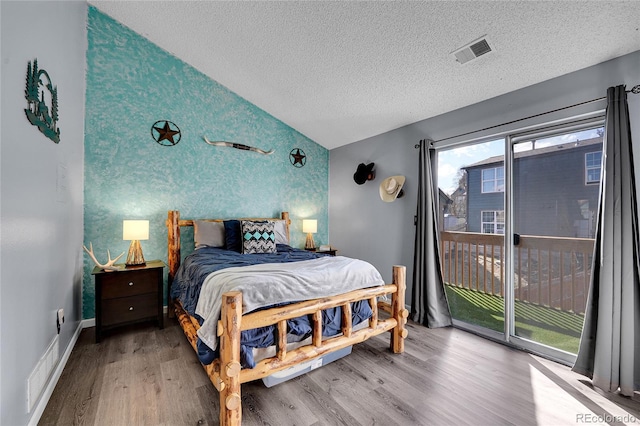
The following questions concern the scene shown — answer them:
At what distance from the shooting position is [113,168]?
284 centimetres

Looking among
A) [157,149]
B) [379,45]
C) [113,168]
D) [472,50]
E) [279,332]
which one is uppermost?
[379,45]

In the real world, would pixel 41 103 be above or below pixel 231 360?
above

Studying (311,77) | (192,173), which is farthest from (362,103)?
(192,173)

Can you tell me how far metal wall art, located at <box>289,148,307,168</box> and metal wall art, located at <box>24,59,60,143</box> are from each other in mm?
2746

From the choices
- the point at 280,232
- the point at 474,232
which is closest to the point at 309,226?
the point at 280,232

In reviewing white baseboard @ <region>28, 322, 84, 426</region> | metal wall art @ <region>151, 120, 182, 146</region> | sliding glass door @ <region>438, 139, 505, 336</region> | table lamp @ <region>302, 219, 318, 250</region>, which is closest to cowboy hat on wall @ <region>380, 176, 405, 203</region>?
sliding glass door @ <region>438, 139, 505, 336</region>

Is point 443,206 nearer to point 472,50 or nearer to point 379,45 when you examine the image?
point 472,50

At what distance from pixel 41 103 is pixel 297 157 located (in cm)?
302

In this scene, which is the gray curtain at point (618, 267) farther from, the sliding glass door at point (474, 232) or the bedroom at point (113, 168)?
the sliding glass door at point (474, 232)

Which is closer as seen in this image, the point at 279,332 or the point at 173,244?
the point at 279,332

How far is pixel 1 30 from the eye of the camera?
3.59 ft

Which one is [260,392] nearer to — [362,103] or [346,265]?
[346,265]

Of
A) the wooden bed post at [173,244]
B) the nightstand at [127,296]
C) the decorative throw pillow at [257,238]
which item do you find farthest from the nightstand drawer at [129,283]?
the decorative throw pillow at [257,238]

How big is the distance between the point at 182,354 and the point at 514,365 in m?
2.68
